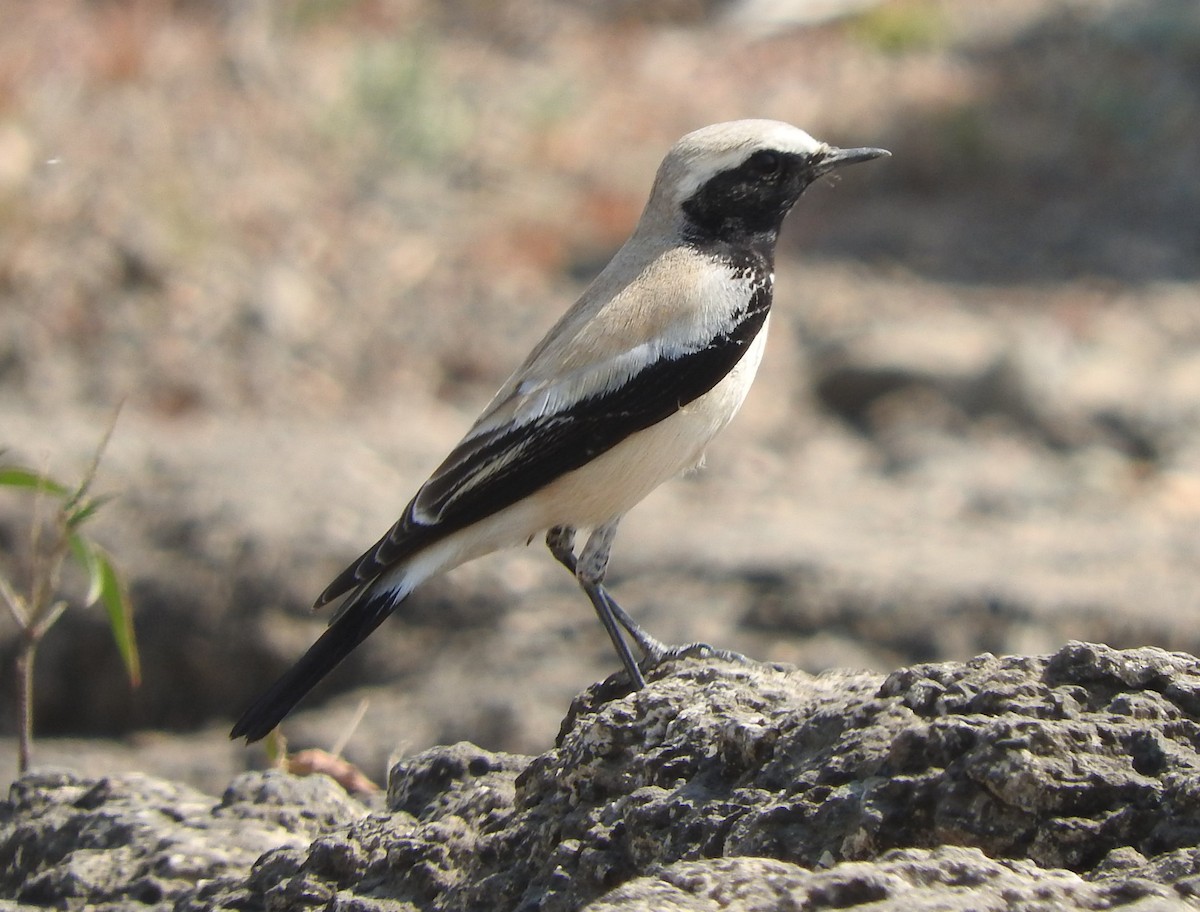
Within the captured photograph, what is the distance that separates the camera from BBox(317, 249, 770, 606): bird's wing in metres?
4.60

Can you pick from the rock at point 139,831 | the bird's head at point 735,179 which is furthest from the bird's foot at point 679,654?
the bird's head at point 735,179

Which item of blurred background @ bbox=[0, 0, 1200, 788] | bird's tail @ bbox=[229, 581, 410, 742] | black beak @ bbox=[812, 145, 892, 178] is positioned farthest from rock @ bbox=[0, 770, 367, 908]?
black beak @ bbox=[812, 145, 892, 178]

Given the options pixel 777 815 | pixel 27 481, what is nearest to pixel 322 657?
pixel 27 481

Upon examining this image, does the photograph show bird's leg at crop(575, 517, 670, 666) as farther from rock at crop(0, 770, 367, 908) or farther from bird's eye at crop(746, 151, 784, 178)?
bird's eye at crop(746, 151, 784, 178)

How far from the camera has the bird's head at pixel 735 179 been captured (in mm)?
5125

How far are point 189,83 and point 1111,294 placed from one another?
24.2ft

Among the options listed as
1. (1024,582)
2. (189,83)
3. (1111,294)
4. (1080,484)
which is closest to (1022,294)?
(1111,294)

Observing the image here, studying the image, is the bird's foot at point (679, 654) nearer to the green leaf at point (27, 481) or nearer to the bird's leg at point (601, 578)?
the bird's leg at point (601, 578)

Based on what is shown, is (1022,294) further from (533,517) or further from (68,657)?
(533,517)

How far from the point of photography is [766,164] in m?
5.20

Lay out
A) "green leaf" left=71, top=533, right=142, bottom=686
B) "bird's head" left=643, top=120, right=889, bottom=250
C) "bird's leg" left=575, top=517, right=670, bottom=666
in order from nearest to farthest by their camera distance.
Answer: "green leaf" left=71, top=533, right=142, bottom=686 < "bird's leg" left=575, top=517, right=670, bottom=666 < "bird's head" left=643, top=120, right=889, bottom=250

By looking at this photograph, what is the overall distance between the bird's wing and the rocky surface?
80cm

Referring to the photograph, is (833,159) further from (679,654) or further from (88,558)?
(88,558)

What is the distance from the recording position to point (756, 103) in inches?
583
